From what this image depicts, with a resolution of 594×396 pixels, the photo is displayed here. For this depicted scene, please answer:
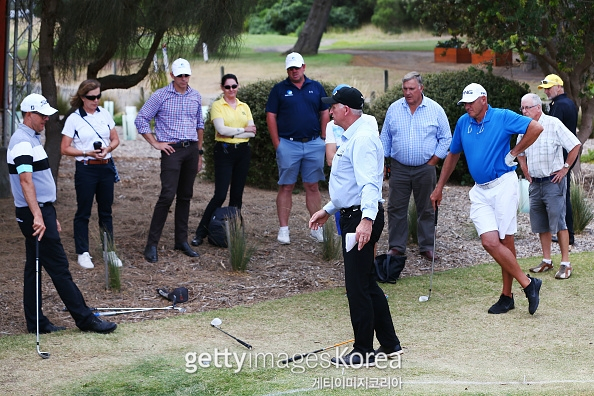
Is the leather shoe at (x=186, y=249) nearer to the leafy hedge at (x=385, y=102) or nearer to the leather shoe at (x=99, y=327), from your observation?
the leather shoe at (x=99, y=327)

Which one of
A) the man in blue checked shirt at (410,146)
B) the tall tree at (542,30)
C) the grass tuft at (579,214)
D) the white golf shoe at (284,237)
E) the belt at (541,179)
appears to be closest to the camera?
the belt at (541,179)

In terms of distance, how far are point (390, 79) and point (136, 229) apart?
852 inches

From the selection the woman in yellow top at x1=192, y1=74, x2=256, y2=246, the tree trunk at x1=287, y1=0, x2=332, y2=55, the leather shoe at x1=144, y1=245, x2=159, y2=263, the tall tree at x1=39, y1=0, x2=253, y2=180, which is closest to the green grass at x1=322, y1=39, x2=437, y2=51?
the tree trunk at x1=287, y1=0, x2=332, y2=55

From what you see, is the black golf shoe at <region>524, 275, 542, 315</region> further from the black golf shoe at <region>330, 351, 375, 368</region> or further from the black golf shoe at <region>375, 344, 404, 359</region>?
the black golf shoe at <region>330, 351, 375, 368</region>

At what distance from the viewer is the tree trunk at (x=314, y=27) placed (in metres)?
40.9

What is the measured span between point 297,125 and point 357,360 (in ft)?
14.0

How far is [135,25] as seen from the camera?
1044cm

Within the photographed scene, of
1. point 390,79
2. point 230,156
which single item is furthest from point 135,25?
point 390,79

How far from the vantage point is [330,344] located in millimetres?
6863

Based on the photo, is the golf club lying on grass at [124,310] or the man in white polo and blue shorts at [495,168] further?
the golf club lying on grass at [124,310]

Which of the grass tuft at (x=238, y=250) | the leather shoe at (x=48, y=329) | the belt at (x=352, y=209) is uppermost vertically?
the belt at (x=352, y=209)

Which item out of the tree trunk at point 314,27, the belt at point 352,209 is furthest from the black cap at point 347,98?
the tree trunk at point 314,27

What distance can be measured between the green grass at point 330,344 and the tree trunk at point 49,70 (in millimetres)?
4622

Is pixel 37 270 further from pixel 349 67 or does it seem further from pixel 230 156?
pixel 349 67
